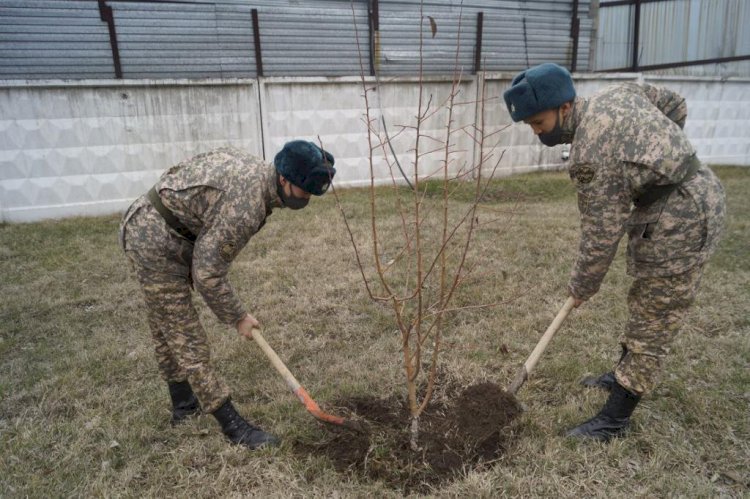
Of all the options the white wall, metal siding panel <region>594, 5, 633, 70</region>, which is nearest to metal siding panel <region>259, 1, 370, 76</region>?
the white wall

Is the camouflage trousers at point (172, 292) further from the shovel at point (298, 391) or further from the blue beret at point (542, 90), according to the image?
the blue beret at point (542, 90)

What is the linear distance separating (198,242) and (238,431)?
1.07 metres

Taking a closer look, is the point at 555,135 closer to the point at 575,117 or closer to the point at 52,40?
the point at 575,117

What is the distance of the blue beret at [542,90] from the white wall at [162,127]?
373 centimetres

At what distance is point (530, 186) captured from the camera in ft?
29.4

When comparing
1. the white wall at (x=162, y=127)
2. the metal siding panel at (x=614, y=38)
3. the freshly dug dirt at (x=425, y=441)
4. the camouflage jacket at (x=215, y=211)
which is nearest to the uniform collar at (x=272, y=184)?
the camouflage jacket at (x=215, y=211)

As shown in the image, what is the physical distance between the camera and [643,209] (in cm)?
243

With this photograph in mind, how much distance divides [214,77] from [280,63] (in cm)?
110

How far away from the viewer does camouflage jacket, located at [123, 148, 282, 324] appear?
2.30 m

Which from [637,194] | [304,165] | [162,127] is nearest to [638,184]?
[637,194]

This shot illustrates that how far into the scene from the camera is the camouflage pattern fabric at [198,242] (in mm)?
2311

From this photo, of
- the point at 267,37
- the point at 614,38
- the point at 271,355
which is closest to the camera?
the point at 271,355

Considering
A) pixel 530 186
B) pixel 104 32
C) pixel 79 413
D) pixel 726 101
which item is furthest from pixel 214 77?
pixel 726 101

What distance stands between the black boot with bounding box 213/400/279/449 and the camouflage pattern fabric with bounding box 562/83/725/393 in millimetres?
1867
